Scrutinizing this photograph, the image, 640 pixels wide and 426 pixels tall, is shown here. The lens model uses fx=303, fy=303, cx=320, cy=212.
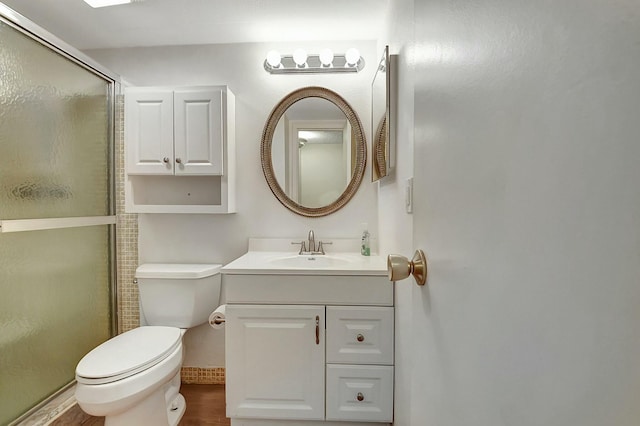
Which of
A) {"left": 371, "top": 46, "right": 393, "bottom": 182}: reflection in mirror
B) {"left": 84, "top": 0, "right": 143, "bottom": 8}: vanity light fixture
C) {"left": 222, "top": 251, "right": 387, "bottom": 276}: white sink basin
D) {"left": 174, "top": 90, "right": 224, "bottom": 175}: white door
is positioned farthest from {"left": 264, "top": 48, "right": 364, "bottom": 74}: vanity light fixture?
{"left": 222, "top": 251, "right": 387, "bottom": 276}: white sink basin

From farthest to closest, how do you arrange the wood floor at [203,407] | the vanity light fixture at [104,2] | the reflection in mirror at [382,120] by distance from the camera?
the wood floor at [203,407] < the vanity light fixture at [104,2] < the reflection in mirror at [382,120]

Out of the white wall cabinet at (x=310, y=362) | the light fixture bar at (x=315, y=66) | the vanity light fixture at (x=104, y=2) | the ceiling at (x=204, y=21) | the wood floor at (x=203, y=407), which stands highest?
the ceiling at (x=204, y=21)

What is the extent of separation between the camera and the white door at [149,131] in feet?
5.75

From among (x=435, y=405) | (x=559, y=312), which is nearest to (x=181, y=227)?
(x=435, y=405)

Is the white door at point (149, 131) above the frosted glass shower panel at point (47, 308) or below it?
above

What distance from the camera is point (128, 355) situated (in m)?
1.32

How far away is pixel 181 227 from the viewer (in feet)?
6.42

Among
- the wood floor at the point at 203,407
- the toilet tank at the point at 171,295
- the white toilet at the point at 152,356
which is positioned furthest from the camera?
the toilet tank at the point at 171,295

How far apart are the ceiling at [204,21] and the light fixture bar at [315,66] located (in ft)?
0.50

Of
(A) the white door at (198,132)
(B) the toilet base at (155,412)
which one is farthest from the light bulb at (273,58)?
(B) the toilet base at (155,412)

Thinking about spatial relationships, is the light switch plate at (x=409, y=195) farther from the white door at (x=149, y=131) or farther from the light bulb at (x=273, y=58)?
the white door at (x=149, y=131)

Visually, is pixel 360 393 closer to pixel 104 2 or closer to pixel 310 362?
pixel 310 362

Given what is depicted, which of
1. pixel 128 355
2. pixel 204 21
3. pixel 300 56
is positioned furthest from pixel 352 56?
pixel 128 355

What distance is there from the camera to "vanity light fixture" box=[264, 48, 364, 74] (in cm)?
179
